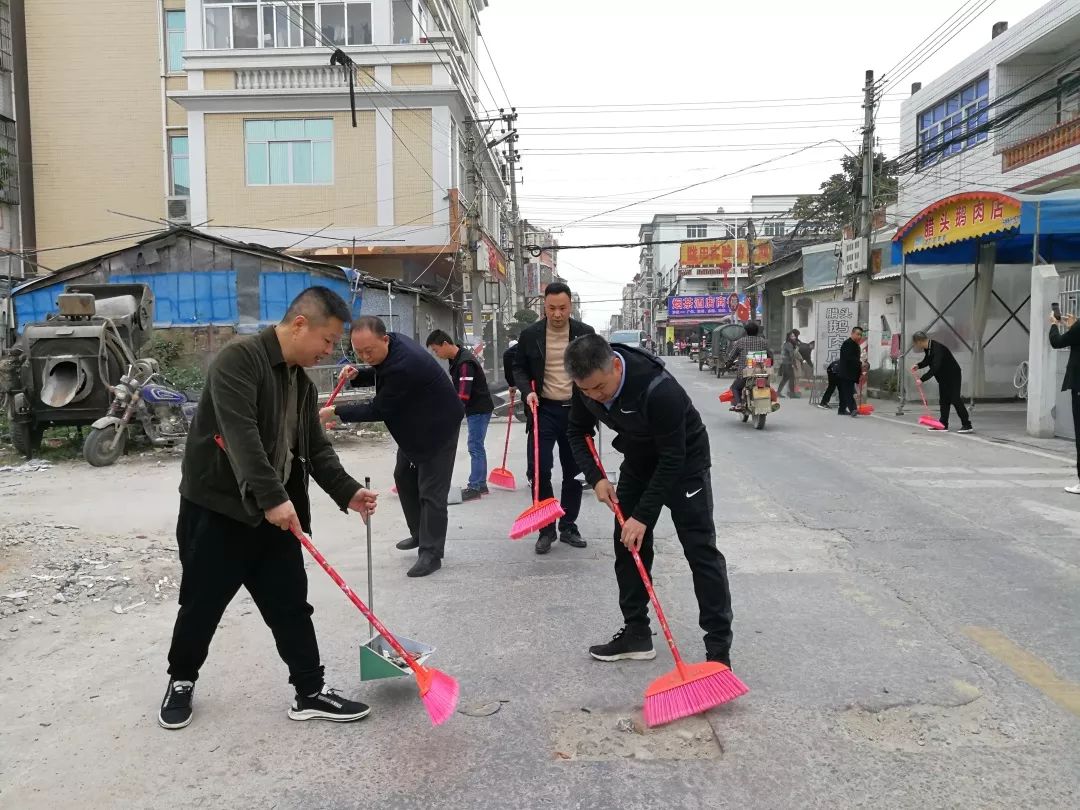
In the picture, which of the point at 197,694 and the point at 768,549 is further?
the point at 768,549

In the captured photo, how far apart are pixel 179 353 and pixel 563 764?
1655 cm

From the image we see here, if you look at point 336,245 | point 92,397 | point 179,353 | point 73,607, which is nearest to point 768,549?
point 73,607

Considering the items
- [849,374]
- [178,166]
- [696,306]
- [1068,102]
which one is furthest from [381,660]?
[696,306]

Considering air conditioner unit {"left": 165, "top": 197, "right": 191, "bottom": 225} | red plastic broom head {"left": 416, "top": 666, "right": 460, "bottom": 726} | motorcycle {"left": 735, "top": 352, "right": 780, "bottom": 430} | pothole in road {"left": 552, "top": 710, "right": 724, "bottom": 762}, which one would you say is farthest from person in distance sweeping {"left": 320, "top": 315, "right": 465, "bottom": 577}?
air conditioner unit {"left": 165, "top": 197, "right": 191, "bottom": 225}

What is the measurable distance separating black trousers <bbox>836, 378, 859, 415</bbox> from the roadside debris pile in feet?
41.1

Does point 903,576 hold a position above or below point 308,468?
below

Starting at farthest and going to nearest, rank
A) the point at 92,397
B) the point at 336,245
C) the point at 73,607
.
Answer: the point at 336,245 → the point at 92,397 → the point at 73,607

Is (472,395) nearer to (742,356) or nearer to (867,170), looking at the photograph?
(742,356)

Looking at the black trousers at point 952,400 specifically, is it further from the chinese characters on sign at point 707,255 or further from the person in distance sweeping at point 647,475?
the chinese characters on sign at point 707,255

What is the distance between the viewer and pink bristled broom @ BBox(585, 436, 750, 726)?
10.1 ft

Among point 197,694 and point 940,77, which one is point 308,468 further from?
point 940,77

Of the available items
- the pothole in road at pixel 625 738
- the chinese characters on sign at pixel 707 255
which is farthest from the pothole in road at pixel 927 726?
the chinese characters on sign at pixel 707 255

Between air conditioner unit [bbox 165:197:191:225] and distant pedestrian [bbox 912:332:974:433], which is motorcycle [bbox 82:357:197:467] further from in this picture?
air conditioner unit [bbox 165:197:191:225]

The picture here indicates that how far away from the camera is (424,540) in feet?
17.1
